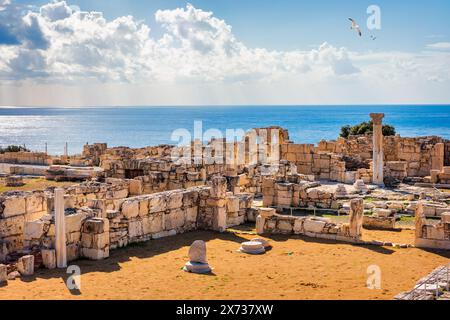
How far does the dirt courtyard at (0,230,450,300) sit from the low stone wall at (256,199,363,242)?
1.37ft

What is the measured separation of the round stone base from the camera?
1169 cm

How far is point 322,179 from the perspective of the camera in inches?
Result: 1121

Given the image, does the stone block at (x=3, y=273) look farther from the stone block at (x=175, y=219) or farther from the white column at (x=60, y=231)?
the stone block at (x=175, y=219)

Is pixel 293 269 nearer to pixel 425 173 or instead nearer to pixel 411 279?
pixel 411 279

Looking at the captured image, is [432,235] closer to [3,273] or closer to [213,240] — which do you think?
[213,240]

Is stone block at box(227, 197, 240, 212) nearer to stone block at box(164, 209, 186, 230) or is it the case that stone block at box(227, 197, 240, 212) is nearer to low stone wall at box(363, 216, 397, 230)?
stone block at box(164, 209, 186, 230)

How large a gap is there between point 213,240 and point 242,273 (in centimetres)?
339

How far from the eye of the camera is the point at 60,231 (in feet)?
38.8

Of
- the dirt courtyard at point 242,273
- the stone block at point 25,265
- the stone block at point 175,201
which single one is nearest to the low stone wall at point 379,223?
the dirt courtyard at point 242,273

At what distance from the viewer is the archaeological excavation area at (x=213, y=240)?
10570 mm

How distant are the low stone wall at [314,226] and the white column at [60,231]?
601 centimetres

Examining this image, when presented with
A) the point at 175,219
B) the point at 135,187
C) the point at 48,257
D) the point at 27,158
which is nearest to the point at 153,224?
the point at 175,219
